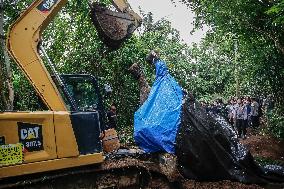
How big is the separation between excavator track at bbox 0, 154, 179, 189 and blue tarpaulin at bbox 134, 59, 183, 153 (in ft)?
0.94

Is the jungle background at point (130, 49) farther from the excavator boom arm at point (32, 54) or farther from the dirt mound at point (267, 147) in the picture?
the excavator boom arm at point (32, 54)

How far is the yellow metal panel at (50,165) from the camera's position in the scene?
5004mm

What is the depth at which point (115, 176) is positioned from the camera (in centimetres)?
615

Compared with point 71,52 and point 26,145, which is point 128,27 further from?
point 71,52

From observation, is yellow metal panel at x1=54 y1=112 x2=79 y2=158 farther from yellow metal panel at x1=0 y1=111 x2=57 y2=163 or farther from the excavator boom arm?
the excavator boom arm

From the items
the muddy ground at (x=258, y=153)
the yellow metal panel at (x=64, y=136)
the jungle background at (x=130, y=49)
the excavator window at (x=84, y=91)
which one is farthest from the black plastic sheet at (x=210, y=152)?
the jungle background at (x=130, y=49)

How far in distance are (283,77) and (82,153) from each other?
34.7 ft

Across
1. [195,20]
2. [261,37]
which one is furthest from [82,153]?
[195,20]

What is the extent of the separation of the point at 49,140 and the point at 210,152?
2.98 m

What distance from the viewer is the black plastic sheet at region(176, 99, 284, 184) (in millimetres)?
6531

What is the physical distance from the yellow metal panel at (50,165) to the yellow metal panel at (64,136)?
0.11 meters

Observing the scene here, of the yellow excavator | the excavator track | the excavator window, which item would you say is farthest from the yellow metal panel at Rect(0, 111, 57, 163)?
the excavator window

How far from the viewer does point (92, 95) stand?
707cm

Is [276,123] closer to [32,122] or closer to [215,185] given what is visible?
[215,185]
